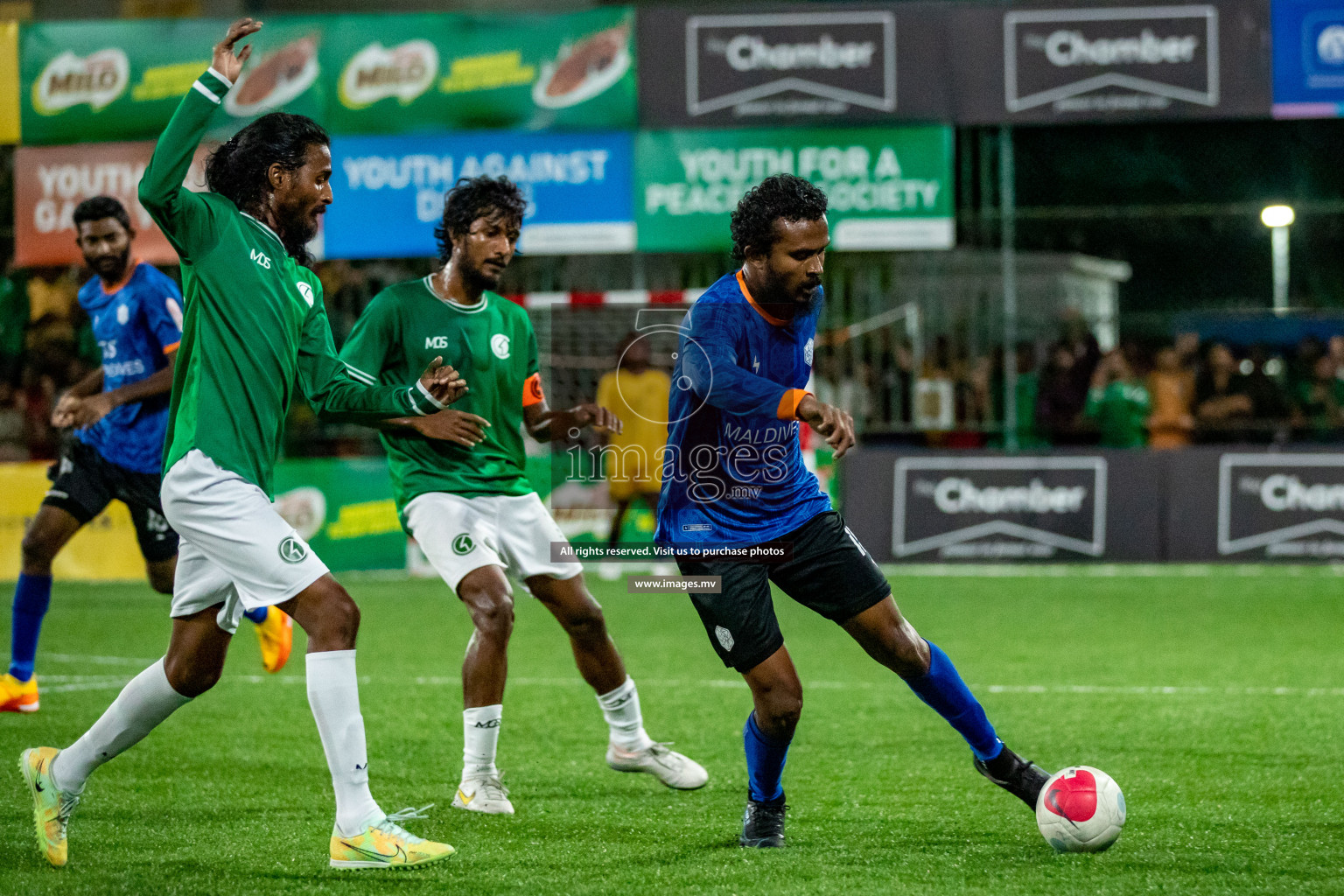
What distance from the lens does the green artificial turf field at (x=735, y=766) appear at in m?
4.70

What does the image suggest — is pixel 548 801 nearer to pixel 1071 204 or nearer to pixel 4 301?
pixel 4 301

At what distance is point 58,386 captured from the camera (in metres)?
16.3

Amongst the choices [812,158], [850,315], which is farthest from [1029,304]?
[812,158]

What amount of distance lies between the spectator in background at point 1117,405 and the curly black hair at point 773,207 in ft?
35.8

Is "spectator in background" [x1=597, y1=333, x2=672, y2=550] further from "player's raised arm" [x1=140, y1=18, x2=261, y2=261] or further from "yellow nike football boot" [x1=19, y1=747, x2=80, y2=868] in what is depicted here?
"player's raised arm" [x1=140, y1=18, x2=261, y2=261]

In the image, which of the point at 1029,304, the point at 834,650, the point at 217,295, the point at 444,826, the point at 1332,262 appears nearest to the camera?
the point at 217,295

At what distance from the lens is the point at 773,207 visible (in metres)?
4.95

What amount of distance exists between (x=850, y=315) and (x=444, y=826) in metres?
11.2

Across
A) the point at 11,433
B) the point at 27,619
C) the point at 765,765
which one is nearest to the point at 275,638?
the point at 27,619

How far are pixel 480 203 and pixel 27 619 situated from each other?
3.44 m

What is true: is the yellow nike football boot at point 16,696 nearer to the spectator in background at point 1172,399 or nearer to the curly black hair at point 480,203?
the curly black hair at point 480,203

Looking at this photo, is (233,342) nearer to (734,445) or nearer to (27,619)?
(734,445)

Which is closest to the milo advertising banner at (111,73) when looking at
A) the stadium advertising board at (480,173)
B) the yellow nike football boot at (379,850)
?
the stadium advertising board at (480,173)

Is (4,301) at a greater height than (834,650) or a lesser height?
greater
